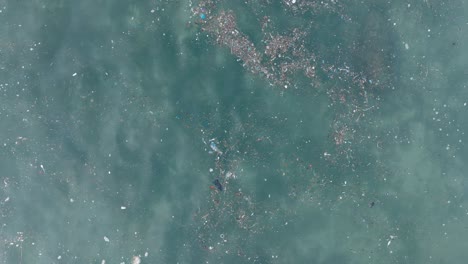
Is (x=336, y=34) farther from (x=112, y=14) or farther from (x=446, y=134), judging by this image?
(x=112, y=14)

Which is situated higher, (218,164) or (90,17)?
(90,17)

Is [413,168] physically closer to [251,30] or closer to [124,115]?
[251,30]

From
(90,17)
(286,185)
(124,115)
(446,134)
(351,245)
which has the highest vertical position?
(90,17)

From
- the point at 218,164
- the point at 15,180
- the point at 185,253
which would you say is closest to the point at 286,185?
the point at 218,164

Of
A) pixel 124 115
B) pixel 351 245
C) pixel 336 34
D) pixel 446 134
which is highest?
pixel 336 34

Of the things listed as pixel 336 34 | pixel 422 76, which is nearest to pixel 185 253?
pixel 336 34

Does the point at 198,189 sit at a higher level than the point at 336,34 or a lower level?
lower
